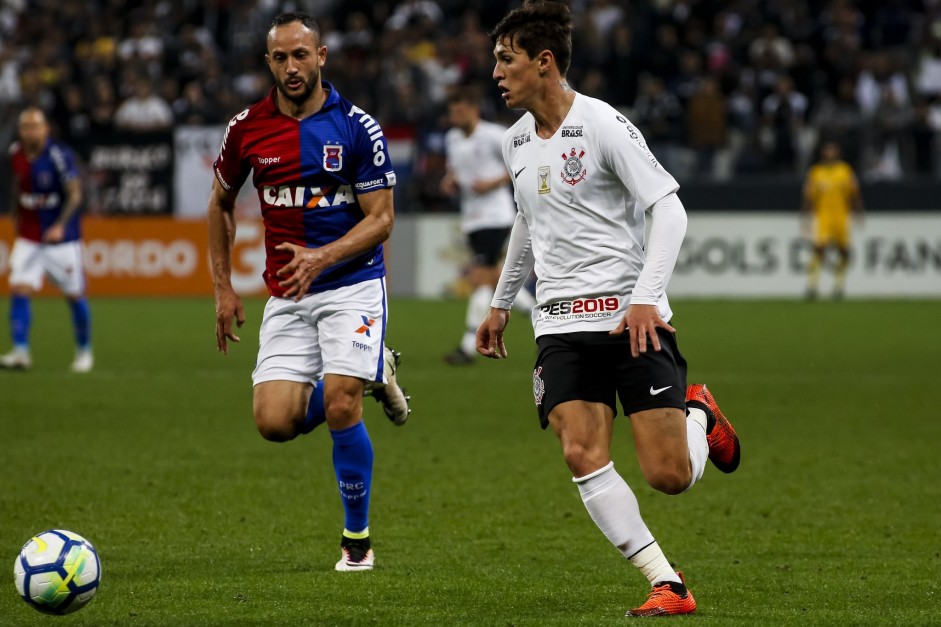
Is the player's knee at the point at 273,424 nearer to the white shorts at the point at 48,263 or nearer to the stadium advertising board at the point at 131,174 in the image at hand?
the white shorts at the point at 48,263

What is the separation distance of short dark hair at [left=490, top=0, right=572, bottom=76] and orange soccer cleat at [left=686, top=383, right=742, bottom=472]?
1458 mm

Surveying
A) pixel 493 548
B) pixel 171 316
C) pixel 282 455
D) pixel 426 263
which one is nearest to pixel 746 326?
pixel 426 263

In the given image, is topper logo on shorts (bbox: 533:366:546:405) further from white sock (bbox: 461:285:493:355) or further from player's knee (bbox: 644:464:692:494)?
white sock (bbox: 461:285:493:355)

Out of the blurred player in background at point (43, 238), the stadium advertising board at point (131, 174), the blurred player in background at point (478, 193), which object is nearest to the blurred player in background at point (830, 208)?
the blurred player in background at point (478, 193)

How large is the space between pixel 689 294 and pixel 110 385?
11.3 metres

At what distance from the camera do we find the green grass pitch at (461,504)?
17.6 feet

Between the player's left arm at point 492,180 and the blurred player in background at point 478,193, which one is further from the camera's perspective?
the player's left arm at point 492,180

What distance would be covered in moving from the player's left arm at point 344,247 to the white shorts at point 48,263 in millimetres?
8154

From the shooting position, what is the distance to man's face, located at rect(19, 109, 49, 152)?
13416 mm

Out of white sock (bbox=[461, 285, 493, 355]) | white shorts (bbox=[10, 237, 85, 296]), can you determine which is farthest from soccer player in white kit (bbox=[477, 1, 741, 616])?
white shorts (bbox=[10, 237, 85, 296])

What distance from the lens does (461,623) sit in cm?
498

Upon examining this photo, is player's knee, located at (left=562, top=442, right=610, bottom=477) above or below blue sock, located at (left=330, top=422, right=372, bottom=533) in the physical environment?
above

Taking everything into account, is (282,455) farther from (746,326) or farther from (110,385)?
(746,326)

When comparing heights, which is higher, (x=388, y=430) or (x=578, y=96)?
(x=578, y=96)
